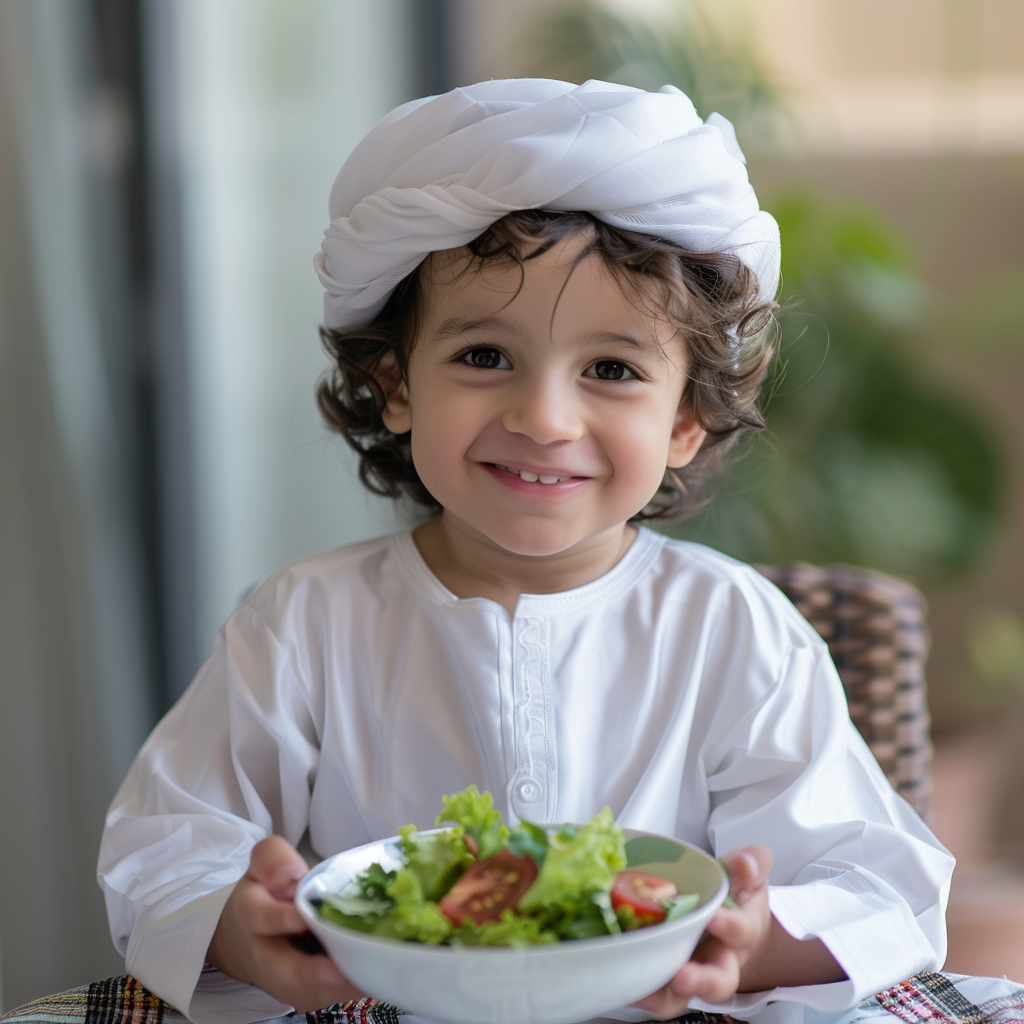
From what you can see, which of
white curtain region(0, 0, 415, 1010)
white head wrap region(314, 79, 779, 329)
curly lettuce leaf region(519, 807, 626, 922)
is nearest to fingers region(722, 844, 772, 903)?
curly lettuce leaf region(519, 807, 626, 922)

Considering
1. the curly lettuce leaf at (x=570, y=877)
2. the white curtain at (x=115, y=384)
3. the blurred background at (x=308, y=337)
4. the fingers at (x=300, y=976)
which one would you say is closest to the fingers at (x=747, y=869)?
the curly lettuce leaf at (x=570, y=877)

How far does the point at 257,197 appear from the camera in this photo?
220 cm

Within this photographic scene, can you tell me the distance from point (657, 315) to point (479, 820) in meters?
0.42

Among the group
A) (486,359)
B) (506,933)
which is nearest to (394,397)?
(486,359)

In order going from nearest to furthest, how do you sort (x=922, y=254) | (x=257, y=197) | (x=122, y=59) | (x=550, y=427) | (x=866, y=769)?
(x=550, y=427)
(x=866, y=769)
(x=122, y=59)
(x=257, y=197)
(x=922, y=254)

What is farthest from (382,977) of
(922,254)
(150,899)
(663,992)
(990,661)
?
(922,254)

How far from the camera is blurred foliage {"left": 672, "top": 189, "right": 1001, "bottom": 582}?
2.01m

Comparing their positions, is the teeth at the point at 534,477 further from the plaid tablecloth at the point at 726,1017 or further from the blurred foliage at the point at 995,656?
the blurred foliage at the point at 995,656

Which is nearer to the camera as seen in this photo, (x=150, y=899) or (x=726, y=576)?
(x=150, y=899)

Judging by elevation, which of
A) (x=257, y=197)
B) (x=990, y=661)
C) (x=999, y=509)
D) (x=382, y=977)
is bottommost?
(x=990, y=661)

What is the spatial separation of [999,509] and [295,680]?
171 cm

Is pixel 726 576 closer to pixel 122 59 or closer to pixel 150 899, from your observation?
pixel 150 899

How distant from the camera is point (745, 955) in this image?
73 centimetres

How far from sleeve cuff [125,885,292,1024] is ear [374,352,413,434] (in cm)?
41
